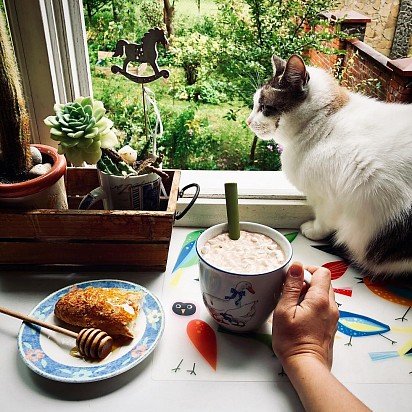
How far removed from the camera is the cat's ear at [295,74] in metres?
0.88

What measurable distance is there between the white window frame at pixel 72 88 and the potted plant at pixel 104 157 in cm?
17

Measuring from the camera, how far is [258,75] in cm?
108

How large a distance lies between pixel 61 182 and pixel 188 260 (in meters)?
0.31

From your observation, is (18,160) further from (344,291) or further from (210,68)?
(344,291)

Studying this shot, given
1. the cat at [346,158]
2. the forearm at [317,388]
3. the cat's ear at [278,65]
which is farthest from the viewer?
the cat's ear at [278,65]

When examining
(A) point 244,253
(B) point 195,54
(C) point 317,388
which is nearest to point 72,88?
(B) point 195,54

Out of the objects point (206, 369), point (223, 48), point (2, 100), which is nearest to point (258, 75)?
point (223, 48)

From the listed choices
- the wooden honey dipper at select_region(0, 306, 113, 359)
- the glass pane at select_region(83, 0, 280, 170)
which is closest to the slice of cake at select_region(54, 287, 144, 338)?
the wooden honey dipper at select_region(0, 306, 113, 359)

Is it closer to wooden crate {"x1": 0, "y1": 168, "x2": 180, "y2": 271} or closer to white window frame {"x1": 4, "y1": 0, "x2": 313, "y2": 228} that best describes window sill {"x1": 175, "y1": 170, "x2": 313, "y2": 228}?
white window frame {"x1": 4, "y1": 0, "x2": 313, "y2": 228}

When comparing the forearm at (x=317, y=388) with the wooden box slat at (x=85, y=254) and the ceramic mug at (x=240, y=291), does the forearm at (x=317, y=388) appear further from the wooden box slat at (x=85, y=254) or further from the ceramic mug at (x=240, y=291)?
the wooden box slat at (x=85, y=254)

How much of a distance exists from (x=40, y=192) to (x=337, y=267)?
621 millimetres

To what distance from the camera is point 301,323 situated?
64 cm

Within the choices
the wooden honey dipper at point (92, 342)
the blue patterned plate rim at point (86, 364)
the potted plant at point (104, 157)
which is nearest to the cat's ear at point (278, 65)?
the potted plant at point (104, 157)

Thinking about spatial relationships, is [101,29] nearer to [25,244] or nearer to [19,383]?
[25,244]
